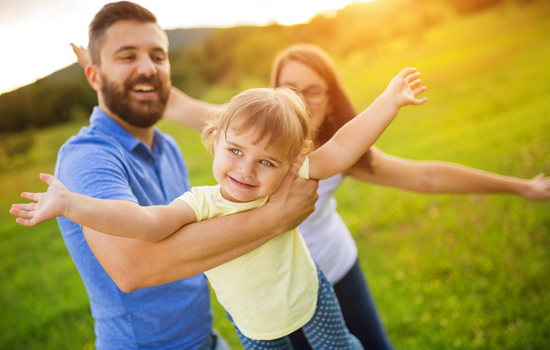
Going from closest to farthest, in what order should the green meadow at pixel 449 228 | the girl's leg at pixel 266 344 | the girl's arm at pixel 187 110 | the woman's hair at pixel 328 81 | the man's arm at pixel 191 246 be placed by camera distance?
the man's arm at pixel 191 246
the girl's leg at pixel 266 344
the woman's hair at pixel 328 81
the girl's arm at pixel 187 110
the green meadow at pixel 449 228

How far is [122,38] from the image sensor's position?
204 centimetres

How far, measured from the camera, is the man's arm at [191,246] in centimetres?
144

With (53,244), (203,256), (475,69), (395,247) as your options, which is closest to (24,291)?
(53,244)

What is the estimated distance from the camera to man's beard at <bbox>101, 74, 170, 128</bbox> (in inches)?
81.1

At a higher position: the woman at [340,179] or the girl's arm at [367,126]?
the girl's arm at [367,126]

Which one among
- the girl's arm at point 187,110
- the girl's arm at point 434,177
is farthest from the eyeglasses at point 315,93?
the girl's arm at point 187,110

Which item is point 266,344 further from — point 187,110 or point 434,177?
point 187,110

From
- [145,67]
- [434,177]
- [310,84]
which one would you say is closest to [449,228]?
[434,177]

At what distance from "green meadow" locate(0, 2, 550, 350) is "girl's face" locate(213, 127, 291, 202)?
9.24ft

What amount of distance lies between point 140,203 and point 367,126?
1.11m

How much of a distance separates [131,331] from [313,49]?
2100 mm

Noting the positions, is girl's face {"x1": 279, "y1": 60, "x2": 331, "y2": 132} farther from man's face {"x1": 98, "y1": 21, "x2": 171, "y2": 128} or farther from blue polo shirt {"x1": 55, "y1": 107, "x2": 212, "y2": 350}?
blue polo shirt {"x1": 55, "y1": 107, "x2": 212, "y2": 350}

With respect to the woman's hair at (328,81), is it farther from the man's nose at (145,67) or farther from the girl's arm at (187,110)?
the man's nose at (145,67)

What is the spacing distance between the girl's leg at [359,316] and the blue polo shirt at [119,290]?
975mm
